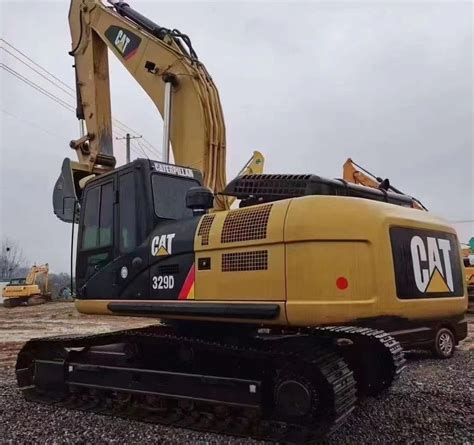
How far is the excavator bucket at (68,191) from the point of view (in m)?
6.19

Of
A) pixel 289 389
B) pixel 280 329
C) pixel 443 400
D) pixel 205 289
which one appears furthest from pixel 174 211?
pixel 443 400

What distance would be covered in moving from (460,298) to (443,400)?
5.04 ft

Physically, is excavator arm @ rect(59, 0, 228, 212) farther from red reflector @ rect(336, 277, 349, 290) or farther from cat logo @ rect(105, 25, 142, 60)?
red reflector @ rect(336, 277, 349, 290)

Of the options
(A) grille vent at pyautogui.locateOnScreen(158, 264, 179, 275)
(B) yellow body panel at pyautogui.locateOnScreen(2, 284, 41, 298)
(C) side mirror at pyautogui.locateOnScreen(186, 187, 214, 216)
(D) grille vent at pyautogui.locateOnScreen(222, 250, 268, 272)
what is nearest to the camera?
(D) grille vent at pyautogui.locateOnScreen(222, 250, 268, 272)

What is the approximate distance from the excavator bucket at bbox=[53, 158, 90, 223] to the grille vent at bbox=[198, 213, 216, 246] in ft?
7.07

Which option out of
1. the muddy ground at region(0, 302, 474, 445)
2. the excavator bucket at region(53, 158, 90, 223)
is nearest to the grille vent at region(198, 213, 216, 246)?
the muddy ground at region(0, 302, 474, 445)

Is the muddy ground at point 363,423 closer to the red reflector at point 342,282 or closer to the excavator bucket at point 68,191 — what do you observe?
the red reflector at point 342,282

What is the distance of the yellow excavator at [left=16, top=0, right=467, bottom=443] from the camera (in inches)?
155

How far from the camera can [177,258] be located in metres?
4.80

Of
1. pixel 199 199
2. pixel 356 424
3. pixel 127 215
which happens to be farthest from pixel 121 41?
pixel 356 424

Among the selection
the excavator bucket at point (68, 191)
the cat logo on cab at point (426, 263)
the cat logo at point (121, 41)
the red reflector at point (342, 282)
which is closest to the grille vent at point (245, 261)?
the red reflector at point (342, 282)

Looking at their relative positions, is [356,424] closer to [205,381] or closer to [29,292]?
[205,381]

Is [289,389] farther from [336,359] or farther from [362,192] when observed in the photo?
[362,192]

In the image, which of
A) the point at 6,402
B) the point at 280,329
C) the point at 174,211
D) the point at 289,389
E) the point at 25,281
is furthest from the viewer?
the point at 25,281
